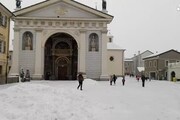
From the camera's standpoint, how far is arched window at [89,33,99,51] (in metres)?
42.6

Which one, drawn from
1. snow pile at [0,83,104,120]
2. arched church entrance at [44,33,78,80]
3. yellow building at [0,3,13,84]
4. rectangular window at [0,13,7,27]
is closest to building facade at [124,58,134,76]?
arched church entrance at [44,33,78,80]

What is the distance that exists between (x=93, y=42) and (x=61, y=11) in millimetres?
6050

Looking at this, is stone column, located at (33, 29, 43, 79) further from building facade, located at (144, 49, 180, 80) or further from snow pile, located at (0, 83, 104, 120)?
building facade, located at (144, 49, 180, 80)

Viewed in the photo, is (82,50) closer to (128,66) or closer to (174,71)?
(174,71)

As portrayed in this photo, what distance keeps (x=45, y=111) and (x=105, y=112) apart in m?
3.12

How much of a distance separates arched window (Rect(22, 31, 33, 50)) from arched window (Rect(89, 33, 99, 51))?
805 centimetres

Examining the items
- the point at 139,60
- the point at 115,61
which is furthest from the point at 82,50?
the point at 139,60

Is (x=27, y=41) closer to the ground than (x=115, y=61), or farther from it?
farther from it

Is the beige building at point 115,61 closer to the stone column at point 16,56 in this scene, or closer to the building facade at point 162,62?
the building facade at point 162,62

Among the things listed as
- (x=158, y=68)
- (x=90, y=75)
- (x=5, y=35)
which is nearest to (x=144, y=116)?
(x=5, y=35)

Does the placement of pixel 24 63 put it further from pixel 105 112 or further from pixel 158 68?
pixel 158 68

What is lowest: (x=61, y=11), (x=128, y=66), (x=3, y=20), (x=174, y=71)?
(x=174, y=71)

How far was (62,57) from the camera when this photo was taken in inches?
1879

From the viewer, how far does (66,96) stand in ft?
53.0
